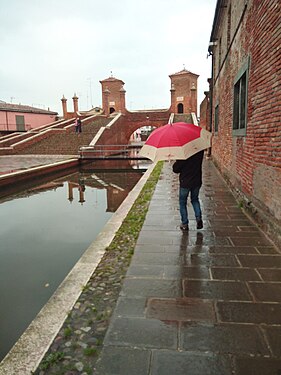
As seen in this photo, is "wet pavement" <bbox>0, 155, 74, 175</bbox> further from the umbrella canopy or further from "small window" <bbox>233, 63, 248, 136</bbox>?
the umbrella canopy

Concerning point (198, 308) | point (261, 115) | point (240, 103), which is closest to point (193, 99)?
point (240, 103)

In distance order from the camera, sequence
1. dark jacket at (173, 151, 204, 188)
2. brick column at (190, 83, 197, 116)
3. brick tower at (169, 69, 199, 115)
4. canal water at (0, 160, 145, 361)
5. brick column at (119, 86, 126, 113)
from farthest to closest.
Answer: brick tower at (169, 69, 199, 115) → brick column at (190, 83, 197, 116) → brick column at (119, 86, 126, 113) → dark jacket at (173, 151, 204, 188) → canal water at (0, 160, 145, 361)

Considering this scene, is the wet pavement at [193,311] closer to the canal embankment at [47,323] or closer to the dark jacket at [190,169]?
the canal embankment at [47,323]

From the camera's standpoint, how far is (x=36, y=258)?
16.3ft


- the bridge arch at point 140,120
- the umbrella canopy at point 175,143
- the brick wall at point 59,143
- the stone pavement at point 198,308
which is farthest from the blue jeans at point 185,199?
the bridge arch at point 140,120

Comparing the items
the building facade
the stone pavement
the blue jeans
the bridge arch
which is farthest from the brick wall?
the stone pavement

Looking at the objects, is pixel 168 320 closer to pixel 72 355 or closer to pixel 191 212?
pixel 72 355

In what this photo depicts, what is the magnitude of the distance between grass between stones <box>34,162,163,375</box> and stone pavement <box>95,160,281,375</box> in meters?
0.08

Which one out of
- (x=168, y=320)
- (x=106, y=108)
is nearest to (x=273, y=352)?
(x=168, y=320)

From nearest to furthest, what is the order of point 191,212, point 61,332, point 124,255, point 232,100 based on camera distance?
1. point 61,332
2. point 124,255
3. point 191,212
4. point 232,100

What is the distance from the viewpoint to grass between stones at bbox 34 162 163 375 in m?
1.96

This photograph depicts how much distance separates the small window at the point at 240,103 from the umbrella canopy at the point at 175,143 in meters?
2.59

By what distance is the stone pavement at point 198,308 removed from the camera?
195cm

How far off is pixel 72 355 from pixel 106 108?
124 feet
